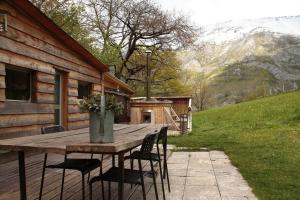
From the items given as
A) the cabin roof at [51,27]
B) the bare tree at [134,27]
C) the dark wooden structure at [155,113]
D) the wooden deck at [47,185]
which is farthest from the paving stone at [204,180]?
the bare tree at [134,27]

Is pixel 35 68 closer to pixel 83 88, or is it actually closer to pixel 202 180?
pixel 83 88

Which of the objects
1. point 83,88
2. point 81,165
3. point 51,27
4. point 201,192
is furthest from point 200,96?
point 81,165

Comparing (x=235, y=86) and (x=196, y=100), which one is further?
(x=235, y=86)

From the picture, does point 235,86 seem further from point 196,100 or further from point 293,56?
point 196,100

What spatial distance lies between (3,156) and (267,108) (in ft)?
49.5

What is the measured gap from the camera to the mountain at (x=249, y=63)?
294 ft

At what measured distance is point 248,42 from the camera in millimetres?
150250

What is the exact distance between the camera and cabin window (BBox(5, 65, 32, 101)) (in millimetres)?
6230

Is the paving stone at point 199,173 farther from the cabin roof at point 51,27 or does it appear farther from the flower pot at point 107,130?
the cabin roof at point 51,27

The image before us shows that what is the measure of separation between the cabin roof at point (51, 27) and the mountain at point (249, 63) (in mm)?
37151

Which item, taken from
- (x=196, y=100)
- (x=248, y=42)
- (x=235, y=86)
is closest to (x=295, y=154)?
(x=196, y=100)

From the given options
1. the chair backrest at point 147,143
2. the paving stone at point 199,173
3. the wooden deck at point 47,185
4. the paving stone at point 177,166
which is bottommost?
the paving stone at point 199,173

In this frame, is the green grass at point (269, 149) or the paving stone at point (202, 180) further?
the paving stone at point (202, 180)

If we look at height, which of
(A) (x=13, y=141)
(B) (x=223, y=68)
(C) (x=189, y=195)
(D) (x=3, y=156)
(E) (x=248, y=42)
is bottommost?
(C) (x=189, y=195)
